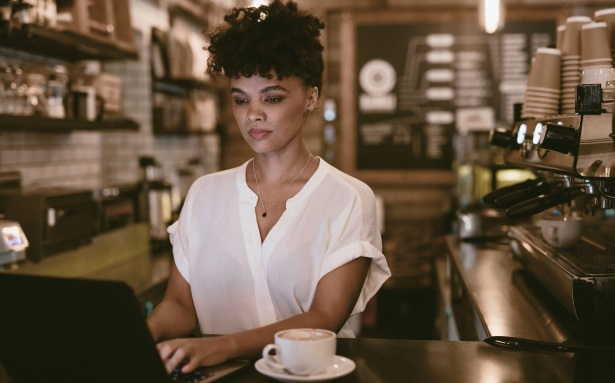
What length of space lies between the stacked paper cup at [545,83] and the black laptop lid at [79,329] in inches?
61.6

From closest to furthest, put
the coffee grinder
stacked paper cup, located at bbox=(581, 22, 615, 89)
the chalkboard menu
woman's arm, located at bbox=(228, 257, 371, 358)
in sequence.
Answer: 1. woman's arm, located at bbox=(228, 257, 371, 358)
2. stacked paper cup, located at bbox=(581, 22, 615, 89)
3. the coffee grinder
4. the chalkboard menu

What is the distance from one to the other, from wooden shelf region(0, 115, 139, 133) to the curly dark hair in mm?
1076

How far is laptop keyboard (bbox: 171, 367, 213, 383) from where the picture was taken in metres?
1.22

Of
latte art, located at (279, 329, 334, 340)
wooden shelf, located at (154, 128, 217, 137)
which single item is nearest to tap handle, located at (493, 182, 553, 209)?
latte art, located at (279, 329, 334, 340)

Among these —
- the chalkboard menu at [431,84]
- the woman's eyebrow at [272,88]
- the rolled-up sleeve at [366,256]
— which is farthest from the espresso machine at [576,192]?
the chalkboard menu at [431,84]

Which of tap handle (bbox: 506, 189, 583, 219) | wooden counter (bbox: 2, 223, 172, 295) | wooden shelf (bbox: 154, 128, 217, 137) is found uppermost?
wooden shelf (bbox: 154, 128, 217, 137)

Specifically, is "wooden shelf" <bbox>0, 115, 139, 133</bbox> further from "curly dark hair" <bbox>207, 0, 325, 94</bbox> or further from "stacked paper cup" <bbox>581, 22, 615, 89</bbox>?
"stacked paper cup" <bbox>581, 22, 615, 89</bbox>

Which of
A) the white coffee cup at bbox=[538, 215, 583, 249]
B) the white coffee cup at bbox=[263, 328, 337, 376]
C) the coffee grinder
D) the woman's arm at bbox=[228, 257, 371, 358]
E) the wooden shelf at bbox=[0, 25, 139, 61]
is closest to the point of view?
the white coffee cup at bbox=[263, 328, 337, 376]

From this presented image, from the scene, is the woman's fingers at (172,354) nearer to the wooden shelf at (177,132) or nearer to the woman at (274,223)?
the woman at (274,223)

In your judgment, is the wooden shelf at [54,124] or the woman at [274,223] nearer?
the woman at [274,223]

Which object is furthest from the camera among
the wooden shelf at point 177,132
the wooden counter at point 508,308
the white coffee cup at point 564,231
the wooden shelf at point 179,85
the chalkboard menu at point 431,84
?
the chalkboard menu at point 431,84

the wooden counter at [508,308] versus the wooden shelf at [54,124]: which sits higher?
the wooden shelf at [54,124]

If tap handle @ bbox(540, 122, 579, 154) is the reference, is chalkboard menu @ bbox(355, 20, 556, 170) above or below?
above

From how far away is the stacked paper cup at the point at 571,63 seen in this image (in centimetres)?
218
